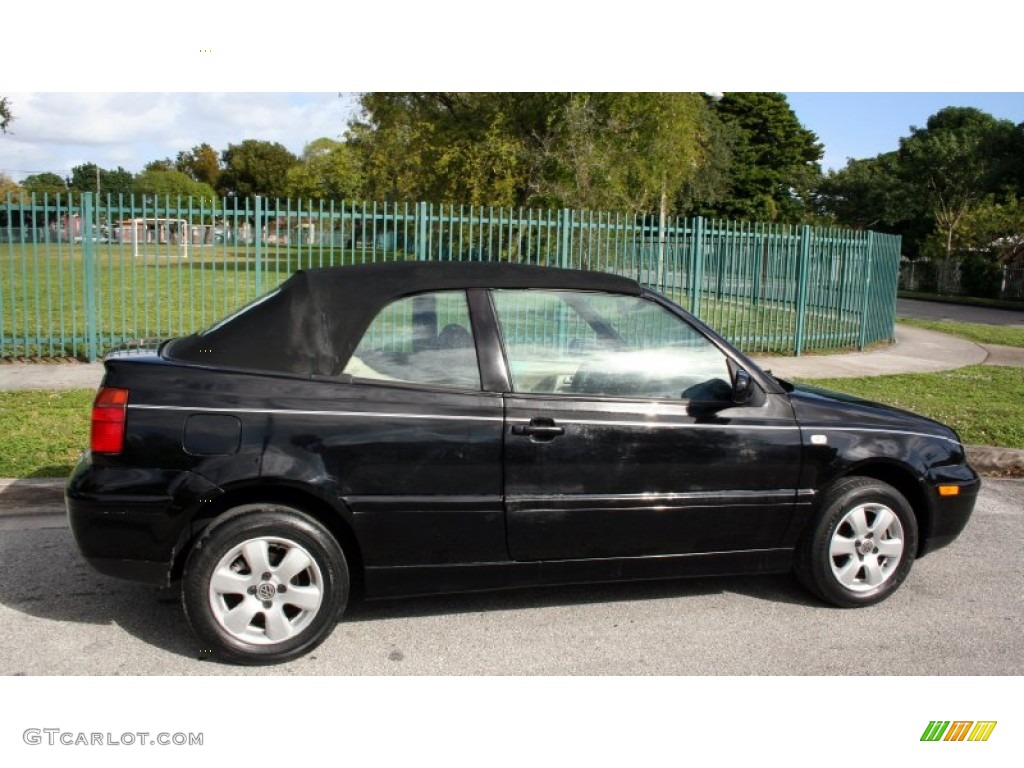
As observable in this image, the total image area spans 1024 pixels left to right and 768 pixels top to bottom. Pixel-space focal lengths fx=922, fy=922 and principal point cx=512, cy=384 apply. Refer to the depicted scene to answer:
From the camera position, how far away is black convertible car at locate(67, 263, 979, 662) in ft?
12.3

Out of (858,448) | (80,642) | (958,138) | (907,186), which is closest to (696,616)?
(858,448)

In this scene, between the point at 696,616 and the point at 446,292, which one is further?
the point at 696,616

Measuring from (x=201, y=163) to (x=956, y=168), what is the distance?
84332mm

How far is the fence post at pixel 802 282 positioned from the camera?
1477 centimetres

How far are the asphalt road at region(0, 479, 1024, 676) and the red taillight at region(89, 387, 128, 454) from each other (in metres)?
0.92

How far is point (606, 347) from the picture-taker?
4328 mm

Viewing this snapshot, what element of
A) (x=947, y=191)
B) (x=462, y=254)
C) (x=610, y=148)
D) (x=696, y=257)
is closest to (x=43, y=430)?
(x=462, y=254)

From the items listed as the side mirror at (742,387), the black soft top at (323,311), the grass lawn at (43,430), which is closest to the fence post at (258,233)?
the grass lawn at (43,430)

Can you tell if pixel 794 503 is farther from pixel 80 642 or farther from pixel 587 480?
pixel 80 642

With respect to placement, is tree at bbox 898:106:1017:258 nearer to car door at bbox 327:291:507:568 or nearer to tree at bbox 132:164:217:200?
car door at bbox 327:291:507:568

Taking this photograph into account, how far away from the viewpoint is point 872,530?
4.48 metres

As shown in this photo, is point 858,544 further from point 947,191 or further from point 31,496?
point 947,191

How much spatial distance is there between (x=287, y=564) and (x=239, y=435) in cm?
56
